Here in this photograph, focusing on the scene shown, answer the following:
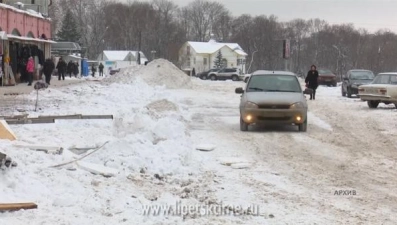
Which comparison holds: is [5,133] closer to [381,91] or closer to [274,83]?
[274,83]

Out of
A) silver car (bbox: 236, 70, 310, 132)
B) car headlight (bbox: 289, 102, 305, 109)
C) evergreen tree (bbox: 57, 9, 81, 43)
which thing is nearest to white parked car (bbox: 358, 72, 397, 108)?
silver car (bbox: 236, 70, 310, 132)

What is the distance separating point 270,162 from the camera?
1022 centimetres

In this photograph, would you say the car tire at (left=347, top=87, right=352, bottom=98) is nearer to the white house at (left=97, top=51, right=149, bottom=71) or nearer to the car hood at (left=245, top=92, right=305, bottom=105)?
the car hood at (left=245, top=92, right=305, bottom=105)

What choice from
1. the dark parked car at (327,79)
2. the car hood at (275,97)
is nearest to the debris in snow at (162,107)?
the car hood at (275,97)

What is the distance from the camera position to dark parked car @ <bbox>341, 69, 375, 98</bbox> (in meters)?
30.6

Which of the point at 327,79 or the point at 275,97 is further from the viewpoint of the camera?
the point at 327,79

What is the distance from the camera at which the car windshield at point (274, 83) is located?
1532cm

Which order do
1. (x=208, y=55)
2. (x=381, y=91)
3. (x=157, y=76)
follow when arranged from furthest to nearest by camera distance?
(x=208, y=55)
(x=157, y=76)
(x=381, y=91)

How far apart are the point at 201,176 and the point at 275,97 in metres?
6.17

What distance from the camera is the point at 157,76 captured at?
38750 millimetres

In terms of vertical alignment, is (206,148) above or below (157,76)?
below

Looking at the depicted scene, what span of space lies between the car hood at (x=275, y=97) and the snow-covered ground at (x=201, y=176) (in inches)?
30.3

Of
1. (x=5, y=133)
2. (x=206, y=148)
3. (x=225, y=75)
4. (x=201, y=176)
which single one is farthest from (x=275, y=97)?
(x=225, y=75)

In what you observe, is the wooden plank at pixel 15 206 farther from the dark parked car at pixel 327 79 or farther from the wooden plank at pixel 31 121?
the dark parked car at pixel 327 79
